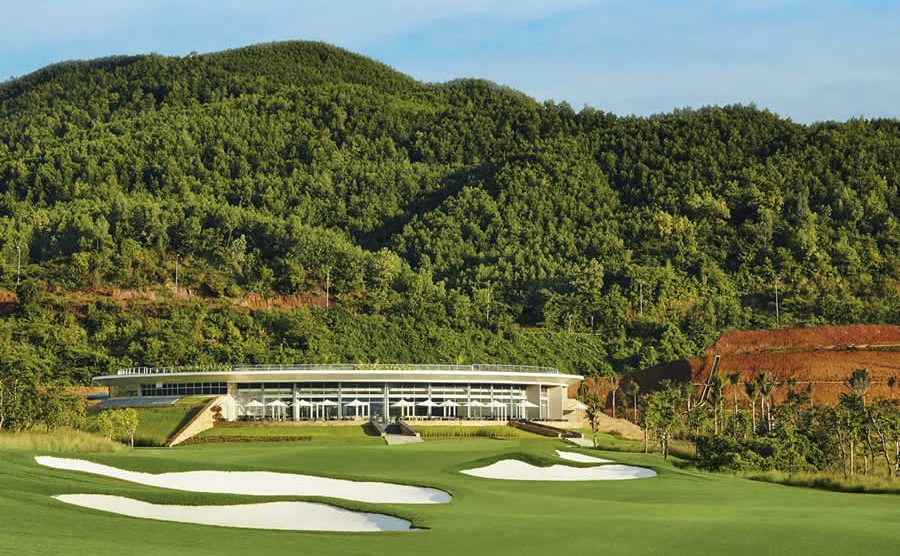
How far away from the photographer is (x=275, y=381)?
82500 millimetres

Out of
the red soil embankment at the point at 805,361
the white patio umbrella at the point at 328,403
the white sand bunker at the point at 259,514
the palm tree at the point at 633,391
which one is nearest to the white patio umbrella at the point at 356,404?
the white patio umbrella at the point at 328,403

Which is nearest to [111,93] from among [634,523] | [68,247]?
[68,247]

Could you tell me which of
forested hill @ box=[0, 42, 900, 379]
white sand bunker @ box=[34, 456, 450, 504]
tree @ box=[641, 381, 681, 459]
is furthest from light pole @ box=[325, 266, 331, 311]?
white sand bunker @ box=[34, 456, 450, 504]

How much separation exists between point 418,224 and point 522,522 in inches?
4791

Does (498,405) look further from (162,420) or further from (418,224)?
(418,224)

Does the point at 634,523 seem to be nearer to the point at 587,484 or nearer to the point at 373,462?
the point at 587,484

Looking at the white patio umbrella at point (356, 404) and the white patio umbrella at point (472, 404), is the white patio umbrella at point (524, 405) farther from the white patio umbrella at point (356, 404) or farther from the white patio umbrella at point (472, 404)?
the white patio umbrella at point (356, 404)

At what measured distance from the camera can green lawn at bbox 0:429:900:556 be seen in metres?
20.6

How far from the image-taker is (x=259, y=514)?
28.1 meters

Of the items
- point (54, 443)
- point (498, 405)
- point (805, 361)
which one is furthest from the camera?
point (805, 361)

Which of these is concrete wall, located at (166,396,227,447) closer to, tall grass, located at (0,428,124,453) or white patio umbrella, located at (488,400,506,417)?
white patio umbrella, located at (488,400,506,417)

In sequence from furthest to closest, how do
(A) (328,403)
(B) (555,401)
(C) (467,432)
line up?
(B) (555,401), (A) (328,403), (C) (467,432)

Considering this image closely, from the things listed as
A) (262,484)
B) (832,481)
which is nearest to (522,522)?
(262,484)

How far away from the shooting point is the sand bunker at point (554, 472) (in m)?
45.9
